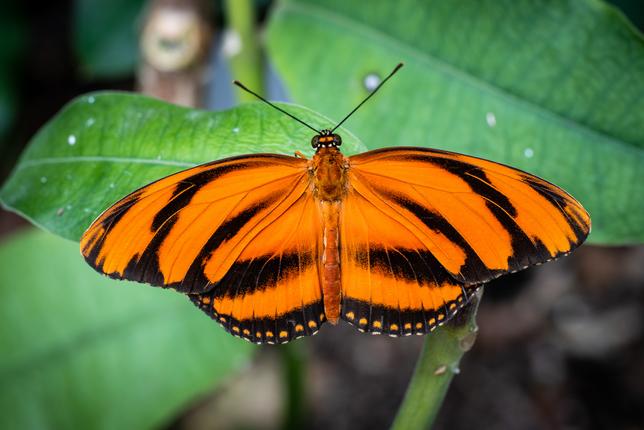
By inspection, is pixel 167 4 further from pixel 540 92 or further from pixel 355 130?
pixel 540 92

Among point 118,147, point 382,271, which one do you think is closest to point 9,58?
point 118,147

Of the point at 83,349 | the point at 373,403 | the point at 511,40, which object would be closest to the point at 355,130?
the point at 511,40

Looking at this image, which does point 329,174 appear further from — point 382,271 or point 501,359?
point 501,359

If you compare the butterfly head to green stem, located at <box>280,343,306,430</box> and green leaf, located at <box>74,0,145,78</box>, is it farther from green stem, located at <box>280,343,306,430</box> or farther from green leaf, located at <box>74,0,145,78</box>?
green leaf, located at <box>74,0,145,78</box>

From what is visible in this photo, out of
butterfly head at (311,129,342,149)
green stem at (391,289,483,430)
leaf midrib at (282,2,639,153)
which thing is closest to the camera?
green stem at (391,289,483,430)

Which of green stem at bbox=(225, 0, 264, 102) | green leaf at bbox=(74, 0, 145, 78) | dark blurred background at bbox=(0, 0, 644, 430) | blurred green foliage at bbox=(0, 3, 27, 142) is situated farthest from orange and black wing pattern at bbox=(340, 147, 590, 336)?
blurred green foliage at bbox=(0, 3, 27, 142)

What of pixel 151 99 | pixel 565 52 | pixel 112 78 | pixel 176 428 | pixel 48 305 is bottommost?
pixel 176 428
